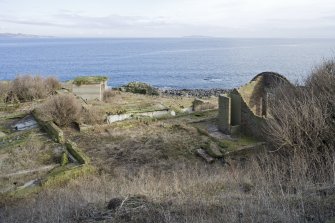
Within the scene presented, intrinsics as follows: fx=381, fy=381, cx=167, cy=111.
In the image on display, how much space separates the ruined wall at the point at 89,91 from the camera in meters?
30.7

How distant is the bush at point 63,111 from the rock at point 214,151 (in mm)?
8422

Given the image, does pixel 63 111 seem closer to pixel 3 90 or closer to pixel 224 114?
pixel 224 114

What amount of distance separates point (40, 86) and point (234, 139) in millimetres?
18117

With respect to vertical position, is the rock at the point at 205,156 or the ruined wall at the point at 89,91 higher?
the ruined wall at the point at 89,91

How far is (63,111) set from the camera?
21875 mm

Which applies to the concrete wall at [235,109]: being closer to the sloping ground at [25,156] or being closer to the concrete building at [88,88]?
the sloping ground at [25,156]

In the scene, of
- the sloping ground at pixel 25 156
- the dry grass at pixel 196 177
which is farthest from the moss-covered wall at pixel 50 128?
the dry grass at pixel 196 177

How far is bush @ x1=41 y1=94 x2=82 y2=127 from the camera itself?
2195 centimetres

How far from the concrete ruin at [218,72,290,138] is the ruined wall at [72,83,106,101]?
1326 cm

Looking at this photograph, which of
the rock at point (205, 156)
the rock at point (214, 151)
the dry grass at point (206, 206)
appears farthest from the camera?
the rock at point (214, 151)

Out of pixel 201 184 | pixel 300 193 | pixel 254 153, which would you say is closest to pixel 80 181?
pixel 201 184

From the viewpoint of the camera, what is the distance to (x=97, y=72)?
275 ft

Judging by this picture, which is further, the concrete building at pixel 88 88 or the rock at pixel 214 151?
the concrete building at pixel 88 88

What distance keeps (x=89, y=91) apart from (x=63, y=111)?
30.2 feet
